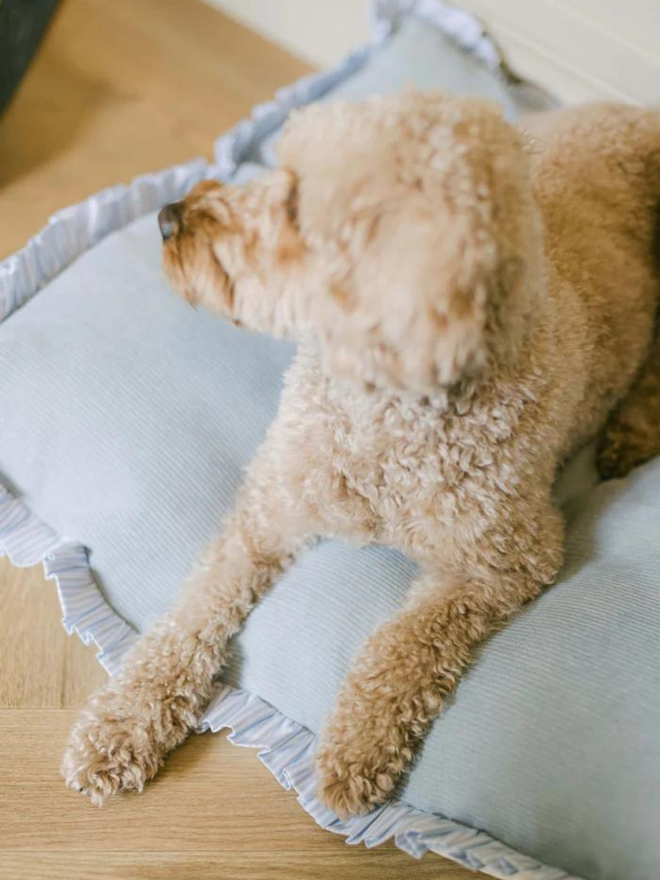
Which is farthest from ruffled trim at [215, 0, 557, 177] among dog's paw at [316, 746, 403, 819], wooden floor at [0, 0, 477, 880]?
dog's paw at [316, 746, 403, 819]

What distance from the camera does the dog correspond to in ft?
2.46

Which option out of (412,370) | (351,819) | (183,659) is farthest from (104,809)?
(412,370)

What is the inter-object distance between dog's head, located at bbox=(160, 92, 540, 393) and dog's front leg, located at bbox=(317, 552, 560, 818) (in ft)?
1.09

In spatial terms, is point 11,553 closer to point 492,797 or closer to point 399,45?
point 492,797

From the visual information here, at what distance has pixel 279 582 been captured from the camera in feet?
3.70

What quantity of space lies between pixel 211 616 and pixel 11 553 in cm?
32

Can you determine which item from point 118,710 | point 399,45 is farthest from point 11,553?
point 399,45

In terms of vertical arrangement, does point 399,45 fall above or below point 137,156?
above

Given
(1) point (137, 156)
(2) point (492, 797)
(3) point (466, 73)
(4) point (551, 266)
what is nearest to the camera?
(2) point (492, 797)

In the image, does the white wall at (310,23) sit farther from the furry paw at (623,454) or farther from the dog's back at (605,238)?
the furry paw at (623,454)

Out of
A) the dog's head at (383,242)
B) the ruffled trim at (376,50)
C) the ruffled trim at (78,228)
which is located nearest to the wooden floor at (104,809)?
the ruffled trim at (78,228)

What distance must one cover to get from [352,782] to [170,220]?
0.66 m

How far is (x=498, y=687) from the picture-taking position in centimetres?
98

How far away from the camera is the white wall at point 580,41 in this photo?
5.05 feet
